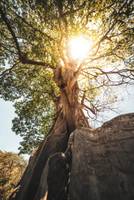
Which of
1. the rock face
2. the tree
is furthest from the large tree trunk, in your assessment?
the rock face

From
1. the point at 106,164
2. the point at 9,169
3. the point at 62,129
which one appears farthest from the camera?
the point at 9,169

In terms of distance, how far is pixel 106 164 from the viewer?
12.9 feet

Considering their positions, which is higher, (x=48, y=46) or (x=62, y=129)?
(x=48, y=46)

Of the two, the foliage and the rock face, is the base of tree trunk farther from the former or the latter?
the foliage

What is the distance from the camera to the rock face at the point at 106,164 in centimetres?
346

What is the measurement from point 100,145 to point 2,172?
90.4 ft

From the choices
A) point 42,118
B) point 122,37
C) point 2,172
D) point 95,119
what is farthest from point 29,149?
point 2,172

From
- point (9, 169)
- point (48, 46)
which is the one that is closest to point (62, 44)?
point (48, 46)

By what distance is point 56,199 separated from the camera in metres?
4.09

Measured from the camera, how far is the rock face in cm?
346

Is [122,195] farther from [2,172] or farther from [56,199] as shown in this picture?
[2,172]

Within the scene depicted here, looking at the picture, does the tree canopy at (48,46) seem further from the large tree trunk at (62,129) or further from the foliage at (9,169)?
the foliage at (9,169)

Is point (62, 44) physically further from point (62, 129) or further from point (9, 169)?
point (9, 169)

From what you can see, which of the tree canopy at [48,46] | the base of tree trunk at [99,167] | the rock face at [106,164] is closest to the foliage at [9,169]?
the tree canopy at [48,46]
